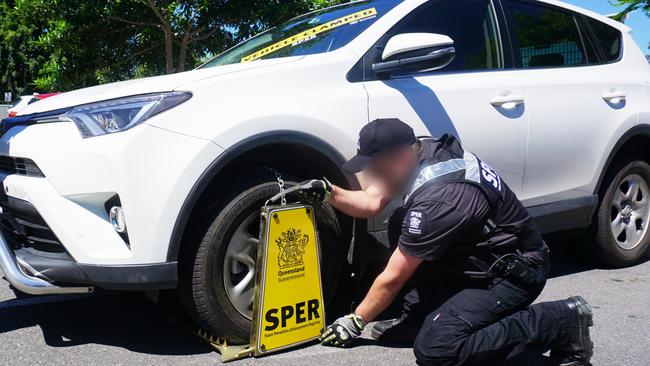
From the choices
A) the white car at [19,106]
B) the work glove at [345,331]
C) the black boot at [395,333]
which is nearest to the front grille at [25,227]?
the white car at [19,106]

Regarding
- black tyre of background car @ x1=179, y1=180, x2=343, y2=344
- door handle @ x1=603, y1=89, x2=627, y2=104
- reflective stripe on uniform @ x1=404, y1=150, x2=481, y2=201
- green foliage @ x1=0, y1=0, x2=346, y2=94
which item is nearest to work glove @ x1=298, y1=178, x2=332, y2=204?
black tyre of background car @ x1=179, y1=180, x2=343, y2=344

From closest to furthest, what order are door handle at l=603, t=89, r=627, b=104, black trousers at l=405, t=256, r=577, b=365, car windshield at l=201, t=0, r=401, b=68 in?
black trousers at l=405, t=256, r=577, b=365 < car windshield at l=201, t=0, r=401, b=68 < door handle at l=603, t=89, r=627, b=104

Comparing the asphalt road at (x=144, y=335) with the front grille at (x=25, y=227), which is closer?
the front grille at (x=25, y=227)

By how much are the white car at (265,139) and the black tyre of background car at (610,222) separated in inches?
8.4

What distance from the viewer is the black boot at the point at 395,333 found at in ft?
9.89

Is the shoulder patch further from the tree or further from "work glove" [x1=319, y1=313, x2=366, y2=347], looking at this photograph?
the tree

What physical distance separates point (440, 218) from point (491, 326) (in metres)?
0.54

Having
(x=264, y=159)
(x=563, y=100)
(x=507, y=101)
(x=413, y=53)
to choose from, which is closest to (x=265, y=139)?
(x=264, y=159)

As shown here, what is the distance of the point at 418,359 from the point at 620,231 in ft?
7.99

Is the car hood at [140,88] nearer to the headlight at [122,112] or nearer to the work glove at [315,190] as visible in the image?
the headlight at [122,112]

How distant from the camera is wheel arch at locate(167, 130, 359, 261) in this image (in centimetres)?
250

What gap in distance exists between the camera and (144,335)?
307cm

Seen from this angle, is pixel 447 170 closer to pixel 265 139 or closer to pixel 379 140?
pixel 379 140

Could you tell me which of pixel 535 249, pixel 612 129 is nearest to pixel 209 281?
pixel 535 249
